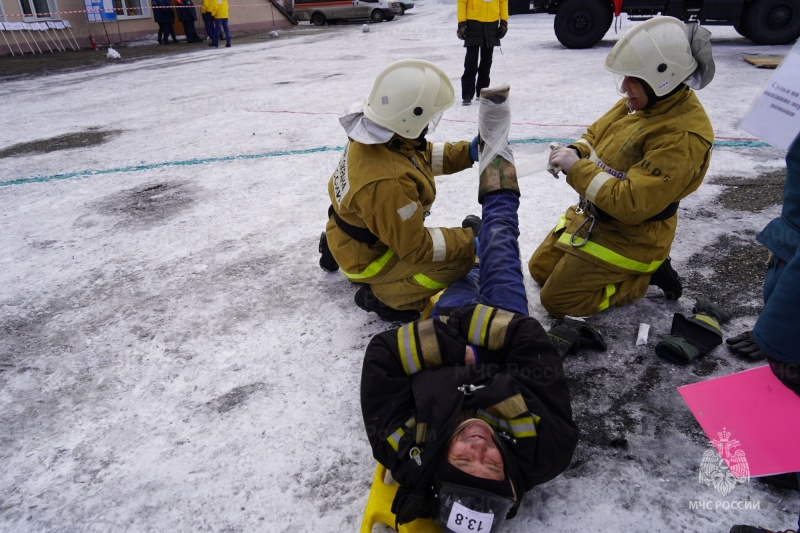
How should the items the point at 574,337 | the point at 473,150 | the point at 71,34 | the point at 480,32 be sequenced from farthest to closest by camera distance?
1. the point at 71,34
2. the point at 480,32
3. the point at 473,150
4. the point at 574,337

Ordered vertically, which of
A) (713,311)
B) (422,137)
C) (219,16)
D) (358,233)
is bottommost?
(713,311)

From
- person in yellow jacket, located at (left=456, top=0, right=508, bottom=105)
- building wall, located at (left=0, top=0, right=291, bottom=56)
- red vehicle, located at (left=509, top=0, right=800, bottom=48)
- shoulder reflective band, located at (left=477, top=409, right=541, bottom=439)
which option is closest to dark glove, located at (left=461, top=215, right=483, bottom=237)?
shoulder reflective band, located at (left=477, top=409, right=541, bottom=439)

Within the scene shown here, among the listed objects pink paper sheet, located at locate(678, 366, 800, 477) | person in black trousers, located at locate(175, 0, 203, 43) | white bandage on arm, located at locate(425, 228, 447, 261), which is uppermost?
person in black trousers, located at locate(175, 0, 203, 43)

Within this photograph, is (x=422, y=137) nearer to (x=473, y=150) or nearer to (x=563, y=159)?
(x=473, y=150)

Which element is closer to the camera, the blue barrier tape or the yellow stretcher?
the yellow stretcher

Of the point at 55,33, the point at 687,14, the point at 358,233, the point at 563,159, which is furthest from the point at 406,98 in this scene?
the point at 55,33

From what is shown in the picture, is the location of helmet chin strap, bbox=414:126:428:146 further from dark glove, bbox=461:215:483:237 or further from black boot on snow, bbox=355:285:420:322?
black boot on snow, bbox=355:285:420:322

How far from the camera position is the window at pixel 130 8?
599 inches

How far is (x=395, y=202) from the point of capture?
2.25m

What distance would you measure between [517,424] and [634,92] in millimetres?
1561

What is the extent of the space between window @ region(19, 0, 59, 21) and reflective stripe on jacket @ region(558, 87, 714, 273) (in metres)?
15.2

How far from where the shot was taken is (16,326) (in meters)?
2.72

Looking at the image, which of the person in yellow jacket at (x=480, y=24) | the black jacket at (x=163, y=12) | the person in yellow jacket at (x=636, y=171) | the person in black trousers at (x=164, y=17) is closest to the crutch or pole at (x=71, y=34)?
the person in black trousers at (x=164, y=17)

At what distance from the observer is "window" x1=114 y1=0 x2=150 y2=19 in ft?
50.0
